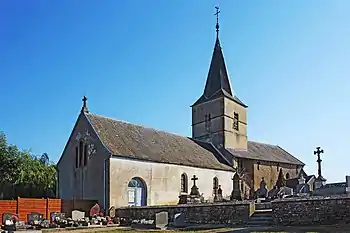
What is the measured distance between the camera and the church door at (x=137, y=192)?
117 ft

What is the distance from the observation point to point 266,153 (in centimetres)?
5391

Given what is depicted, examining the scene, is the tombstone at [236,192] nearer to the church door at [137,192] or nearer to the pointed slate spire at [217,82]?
the church door at [137,192]

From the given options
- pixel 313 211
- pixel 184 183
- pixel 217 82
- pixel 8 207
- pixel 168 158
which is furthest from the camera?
pixel 217 82

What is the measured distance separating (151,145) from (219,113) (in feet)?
39.2

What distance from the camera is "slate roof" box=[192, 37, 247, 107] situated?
5069 cm

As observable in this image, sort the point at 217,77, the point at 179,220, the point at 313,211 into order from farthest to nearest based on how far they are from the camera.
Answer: the point at 217,77 < the point at 179,220 < the point at 313,211

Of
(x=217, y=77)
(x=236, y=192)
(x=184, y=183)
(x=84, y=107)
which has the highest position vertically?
(x=217, y=77)

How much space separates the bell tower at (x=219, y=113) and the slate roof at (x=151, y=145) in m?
2.65

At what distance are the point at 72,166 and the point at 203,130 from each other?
17722 millimetres

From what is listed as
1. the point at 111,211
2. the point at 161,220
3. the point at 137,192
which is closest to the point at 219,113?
the point at 137,192

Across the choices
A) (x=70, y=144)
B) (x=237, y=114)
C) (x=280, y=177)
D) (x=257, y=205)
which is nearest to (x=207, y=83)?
(x=237, y=114)

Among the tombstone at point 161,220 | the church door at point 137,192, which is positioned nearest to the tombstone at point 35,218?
the tombstone at point 161,220

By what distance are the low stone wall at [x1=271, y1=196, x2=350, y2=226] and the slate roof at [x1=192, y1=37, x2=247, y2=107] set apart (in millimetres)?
28508

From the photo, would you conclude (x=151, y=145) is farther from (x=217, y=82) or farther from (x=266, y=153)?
(x=266, y=153)
